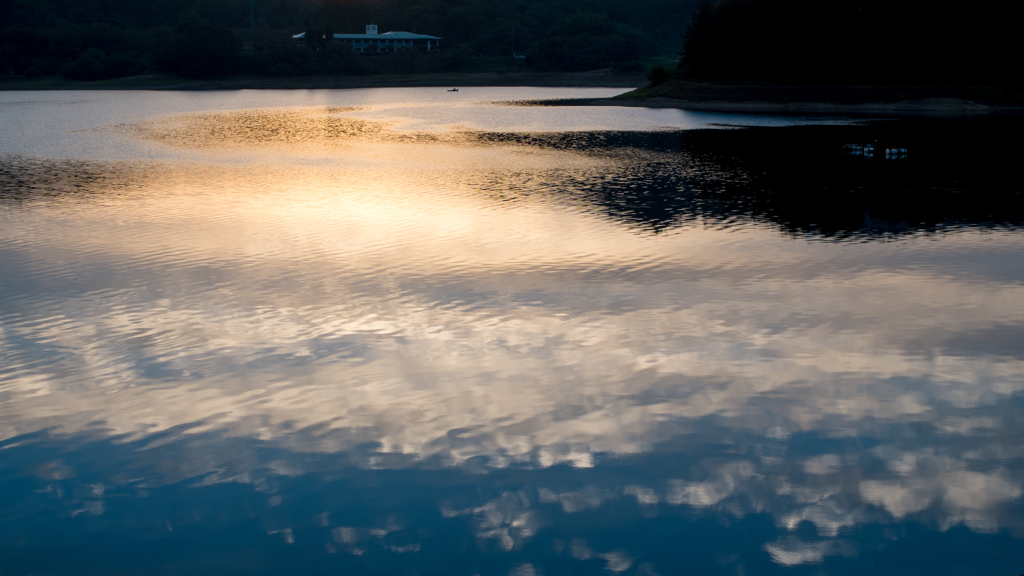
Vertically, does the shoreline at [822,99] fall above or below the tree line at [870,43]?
below

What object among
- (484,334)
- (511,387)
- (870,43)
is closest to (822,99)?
(870,43)

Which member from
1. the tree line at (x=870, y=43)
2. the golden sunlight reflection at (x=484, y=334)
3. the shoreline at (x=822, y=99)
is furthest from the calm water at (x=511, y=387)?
the tree line at (x=870, y=43)

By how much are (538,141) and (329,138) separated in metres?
18.4

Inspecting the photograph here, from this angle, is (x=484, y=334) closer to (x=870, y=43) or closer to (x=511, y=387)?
(x=511, y=387)

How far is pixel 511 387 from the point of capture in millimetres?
15781

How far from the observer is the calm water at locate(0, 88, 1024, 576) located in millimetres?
11039

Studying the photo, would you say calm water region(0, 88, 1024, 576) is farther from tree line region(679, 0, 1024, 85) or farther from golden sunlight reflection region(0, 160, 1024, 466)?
tree line region(679, 0, 1024, 85)

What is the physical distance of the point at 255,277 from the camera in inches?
950

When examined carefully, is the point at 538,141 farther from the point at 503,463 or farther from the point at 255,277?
the point at 503,463

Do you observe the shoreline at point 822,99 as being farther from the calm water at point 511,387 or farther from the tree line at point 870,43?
the calm water at point 511,387

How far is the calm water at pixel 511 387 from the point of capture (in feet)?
36.2

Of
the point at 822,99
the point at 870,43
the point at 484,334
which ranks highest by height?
the point at 870,43

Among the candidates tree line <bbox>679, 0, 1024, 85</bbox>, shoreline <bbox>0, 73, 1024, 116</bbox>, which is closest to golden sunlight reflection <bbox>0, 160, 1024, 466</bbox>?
shoreline <bbox>0, 73, 1024, 116</bbox>

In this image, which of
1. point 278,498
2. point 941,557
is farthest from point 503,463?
point 941,557
